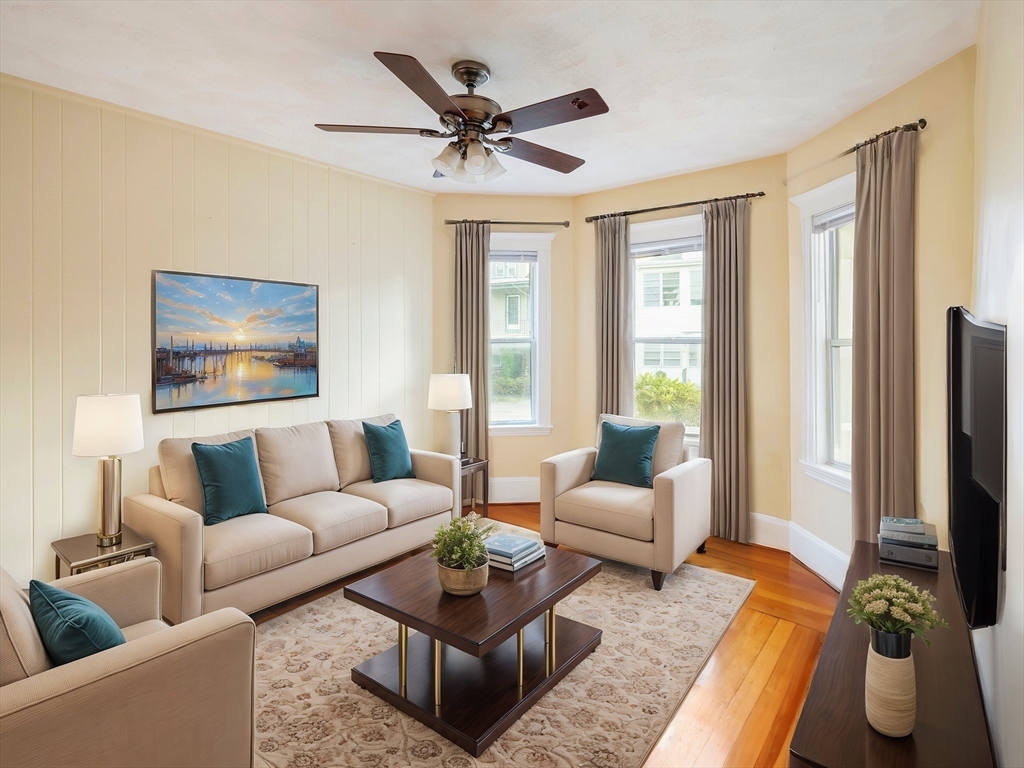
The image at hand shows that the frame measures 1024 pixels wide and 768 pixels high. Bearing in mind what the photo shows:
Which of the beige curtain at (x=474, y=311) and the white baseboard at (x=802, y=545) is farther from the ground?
the beige curtain at (x=474, y=311)

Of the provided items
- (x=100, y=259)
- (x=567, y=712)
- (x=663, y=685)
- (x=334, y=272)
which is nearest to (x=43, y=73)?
(x=100, y=259)

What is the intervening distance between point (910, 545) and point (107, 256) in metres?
4.20

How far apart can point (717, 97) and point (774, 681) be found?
2.90m

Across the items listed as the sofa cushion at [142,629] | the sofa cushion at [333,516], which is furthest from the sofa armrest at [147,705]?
the sofa cushion at [333,516]

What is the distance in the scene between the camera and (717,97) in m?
3.02

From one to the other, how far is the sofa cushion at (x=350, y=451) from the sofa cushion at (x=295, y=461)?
56 millimetres

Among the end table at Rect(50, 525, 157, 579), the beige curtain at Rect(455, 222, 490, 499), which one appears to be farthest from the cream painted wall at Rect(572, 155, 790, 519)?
the end table at Rect(50, 525, 157, 579)

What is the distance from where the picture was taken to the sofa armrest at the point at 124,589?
189 centimetres

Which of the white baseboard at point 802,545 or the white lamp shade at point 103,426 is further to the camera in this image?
the white baseboard at point 802,545

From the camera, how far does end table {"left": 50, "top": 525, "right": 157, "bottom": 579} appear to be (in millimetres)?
2581

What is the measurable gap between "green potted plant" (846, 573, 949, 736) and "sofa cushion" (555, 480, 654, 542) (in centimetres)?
202

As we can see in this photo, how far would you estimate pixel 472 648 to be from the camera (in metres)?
Result: 1.93

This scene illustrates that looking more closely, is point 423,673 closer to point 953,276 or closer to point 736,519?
point 736,519

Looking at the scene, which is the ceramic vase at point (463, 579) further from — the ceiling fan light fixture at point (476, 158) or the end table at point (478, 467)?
the end table at point (478, 467)
